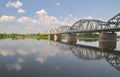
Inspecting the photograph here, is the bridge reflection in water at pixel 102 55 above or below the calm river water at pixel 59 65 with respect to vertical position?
below

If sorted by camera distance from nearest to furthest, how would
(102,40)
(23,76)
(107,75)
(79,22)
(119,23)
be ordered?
1. (23,76)
2. (107,75)
3. (119,23)
4. (102,40)
5. (79,22)

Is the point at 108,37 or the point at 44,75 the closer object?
the point at 44,75

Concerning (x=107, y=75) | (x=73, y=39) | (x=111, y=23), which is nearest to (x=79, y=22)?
(x=73, y=39)

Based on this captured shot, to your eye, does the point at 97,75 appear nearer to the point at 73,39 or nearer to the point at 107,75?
the point at 107,75

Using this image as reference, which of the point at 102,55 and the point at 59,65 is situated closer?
the point at 59,65

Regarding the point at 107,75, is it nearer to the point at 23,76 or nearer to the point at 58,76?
the point at 58,76

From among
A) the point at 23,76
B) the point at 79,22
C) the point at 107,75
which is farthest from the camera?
the point at 79,22

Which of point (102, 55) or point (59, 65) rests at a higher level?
point (59, 65)

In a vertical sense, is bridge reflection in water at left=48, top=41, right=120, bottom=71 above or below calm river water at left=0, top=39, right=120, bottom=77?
below

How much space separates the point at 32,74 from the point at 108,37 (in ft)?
207

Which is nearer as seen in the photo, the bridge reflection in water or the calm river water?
the calm river water

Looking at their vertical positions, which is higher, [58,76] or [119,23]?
[119,23]

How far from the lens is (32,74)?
65.6 feet

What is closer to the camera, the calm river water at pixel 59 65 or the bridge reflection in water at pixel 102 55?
the calm river water at pixel 59 65
